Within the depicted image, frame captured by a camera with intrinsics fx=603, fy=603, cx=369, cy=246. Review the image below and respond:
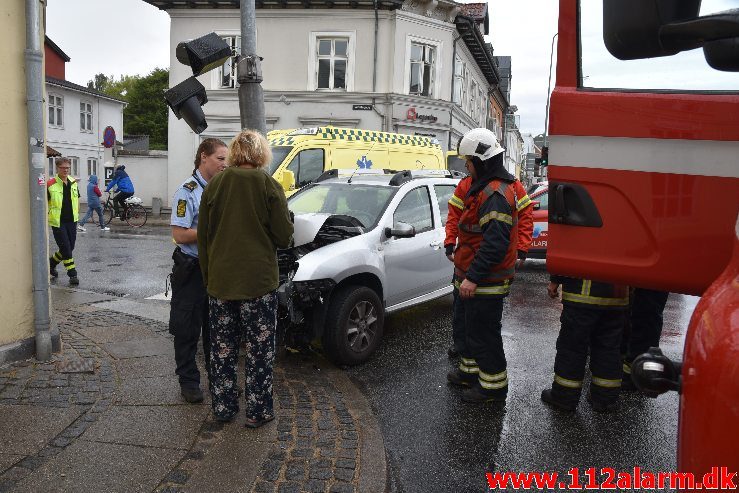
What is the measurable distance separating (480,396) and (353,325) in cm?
139

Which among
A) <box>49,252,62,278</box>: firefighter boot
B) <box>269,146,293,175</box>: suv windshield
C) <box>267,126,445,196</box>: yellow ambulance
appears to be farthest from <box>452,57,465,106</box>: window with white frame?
<box>49,252,62,278</box>: firefighter boot

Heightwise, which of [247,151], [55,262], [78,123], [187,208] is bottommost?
[55,262]

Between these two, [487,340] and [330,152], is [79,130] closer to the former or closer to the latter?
[330,152]

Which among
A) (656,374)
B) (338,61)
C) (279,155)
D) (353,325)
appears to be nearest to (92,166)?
(338,61)

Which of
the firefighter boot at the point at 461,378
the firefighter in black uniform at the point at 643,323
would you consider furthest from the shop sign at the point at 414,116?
the firefighter boot at the point at 461,378

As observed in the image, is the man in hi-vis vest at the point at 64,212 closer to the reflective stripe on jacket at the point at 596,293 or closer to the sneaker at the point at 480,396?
the sneaker at the point at 480,396

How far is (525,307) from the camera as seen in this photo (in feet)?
27.3

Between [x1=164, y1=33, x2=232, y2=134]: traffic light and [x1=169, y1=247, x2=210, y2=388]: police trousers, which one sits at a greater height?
[x1=164, y1=33, x2=232, y2=134]: traffic light

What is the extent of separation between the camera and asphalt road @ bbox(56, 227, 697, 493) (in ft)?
12.0

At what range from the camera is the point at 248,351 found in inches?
155

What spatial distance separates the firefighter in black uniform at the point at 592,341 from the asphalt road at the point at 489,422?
0.15 m

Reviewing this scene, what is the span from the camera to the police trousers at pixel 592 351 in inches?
173

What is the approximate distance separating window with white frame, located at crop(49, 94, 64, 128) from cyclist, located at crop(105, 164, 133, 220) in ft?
53.7

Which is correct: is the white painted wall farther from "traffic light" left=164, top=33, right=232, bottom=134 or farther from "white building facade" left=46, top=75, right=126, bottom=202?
"traffic light" left=164, top=33, right=232, bottom=134
